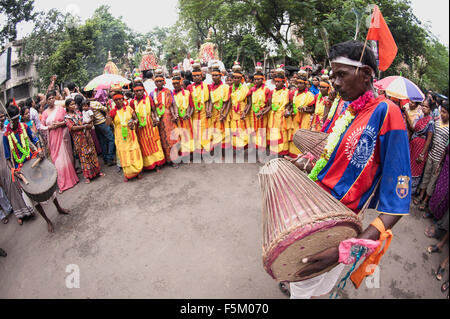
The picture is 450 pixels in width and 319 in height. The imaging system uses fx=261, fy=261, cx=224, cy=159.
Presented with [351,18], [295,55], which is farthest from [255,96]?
[295,55]

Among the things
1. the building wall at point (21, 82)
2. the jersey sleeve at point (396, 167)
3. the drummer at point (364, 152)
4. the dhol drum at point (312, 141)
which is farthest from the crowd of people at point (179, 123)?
the building wall at point (21, 82)

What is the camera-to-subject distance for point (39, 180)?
3977 millimetres

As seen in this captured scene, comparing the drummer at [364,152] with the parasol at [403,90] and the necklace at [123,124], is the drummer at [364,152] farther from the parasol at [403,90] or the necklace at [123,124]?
the necklace at [123,124]

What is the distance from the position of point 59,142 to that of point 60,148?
13 centimetres

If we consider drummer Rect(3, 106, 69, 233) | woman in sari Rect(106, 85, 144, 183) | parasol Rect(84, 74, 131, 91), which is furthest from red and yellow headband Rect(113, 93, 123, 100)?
parasol Rect(84, 74, 131, 91)

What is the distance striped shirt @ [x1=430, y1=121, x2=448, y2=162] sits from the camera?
12.4 ft

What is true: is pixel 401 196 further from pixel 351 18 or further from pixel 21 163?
pixel 351 18

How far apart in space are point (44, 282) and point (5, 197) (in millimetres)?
2577

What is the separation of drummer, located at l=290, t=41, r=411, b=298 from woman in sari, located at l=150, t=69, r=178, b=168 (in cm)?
470

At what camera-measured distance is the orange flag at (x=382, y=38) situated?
1785 millimetres

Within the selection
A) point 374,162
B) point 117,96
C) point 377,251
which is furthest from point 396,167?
point 117,96

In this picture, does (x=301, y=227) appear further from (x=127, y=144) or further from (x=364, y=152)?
(x=127, y=144)

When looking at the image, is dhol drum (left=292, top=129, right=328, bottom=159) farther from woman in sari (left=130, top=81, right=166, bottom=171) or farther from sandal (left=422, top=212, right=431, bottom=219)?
woman in sari (left=130, top=81, right=166, bottom=171)

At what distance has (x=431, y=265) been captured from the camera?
327 cm
